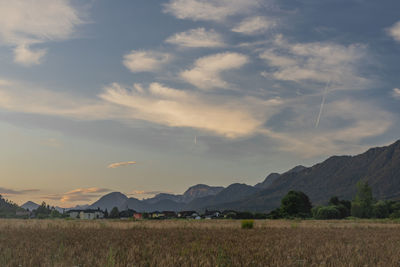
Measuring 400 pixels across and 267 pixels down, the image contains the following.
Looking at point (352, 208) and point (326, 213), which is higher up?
point (352, 208)

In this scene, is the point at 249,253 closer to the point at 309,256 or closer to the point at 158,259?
the point at 309,256

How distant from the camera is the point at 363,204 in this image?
11794 centimetres

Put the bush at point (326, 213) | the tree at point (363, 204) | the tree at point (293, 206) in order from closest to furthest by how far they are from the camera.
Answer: the bush at point (326, 213)
the tree at point (293, 206)
the tree at point (363, 204)

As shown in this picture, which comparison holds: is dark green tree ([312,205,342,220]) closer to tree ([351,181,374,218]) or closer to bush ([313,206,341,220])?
bush ([313,206,341,220])

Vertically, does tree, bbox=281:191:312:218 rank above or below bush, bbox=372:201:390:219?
above

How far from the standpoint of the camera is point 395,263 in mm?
11938

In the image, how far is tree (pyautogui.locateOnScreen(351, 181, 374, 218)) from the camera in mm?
117125

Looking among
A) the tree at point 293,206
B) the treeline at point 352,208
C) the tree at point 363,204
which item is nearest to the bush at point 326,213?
the treeline at point 352,208

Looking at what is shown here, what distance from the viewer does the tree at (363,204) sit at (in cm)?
11712

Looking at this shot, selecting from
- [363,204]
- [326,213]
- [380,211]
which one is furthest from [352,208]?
[326,213]

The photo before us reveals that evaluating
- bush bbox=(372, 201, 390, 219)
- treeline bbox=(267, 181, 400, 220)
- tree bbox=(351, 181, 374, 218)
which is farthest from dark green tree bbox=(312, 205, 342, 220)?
bush bbox=(372, 201, 390, 219)

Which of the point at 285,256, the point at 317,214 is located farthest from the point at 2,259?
the point at 317,214

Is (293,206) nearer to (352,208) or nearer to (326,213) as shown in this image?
(326,213)

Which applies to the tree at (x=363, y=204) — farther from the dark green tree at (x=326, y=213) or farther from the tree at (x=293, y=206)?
the tree at (x=293, y=206)
